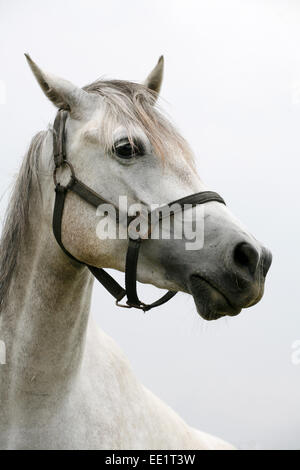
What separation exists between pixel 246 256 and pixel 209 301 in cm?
36

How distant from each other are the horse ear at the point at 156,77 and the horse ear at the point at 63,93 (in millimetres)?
725

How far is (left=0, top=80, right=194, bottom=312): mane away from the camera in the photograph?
365 centimetres

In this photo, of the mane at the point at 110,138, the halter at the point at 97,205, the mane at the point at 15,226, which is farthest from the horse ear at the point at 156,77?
the mane at the point at 15,226

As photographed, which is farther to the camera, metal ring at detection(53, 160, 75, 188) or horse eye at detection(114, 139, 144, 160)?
metal ring at detection(53, 160, 75, 188)

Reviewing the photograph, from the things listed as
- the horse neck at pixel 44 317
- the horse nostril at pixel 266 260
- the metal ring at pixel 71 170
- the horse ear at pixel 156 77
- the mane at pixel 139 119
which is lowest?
the horse neck at pixel 44 317

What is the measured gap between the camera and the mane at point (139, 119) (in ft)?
11.8

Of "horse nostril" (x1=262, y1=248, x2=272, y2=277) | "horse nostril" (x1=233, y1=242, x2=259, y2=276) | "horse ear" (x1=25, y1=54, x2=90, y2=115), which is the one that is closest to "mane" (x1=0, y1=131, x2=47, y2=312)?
"horse ear" (x1=25, y1=54, x2=90, y2=115)

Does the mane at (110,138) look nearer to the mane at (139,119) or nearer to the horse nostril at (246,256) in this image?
the mane at (139,119)

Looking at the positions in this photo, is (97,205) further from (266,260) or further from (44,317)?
(266,260)

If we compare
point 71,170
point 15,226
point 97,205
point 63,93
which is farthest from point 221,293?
point 63,93

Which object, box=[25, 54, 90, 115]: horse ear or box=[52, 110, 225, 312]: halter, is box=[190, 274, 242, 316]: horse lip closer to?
box=[52, 110, 225, 312]: halter

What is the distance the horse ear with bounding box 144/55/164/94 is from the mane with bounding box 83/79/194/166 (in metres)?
0.40

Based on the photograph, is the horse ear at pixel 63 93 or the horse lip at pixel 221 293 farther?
the horse ear at pixel 63 93

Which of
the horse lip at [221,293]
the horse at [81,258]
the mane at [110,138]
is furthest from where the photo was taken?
the mane at [110,138]
